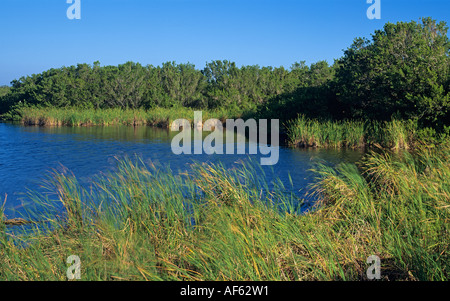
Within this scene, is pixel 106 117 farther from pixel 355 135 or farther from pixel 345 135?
pixel 355 135

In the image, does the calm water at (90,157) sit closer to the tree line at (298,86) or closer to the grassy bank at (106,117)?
the tree line at (298,86)

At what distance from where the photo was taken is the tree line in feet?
70.2

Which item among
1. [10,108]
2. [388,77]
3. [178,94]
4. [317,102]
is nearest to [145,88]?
[178,94]

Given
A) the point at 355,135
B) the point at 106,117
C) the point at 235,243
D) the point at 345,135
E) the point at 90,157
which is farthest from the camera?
the point at 106,117

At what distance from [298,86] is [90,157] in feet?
79.2

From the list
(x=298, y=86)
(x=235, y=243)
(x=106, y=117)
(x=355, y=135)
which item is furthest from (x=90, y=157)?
(x=298, y=86)

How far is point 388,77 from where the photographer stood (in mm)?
22906

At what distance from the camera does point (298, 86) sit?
38750 mm

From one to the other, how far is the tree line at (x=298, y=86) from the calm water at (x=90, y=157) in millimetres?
4612

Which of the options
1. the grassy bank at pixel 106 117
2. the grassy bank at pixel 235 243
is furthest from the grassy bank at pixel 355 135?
the grassy bank at pixel 106 117

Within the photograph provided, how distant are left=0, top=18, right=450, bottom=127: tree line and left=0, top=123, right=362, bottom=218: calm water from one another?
4.61m

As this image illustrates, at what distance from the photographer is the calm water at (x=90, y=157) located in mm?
13984

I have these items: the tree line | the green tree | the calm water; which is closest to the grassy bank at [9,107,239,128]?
the tree line

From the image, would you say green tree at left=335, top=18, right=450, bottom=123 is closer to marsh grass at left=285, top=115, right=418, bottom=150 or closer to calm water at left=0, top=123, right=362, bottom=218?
marsh grass at left=285, top=115, right=418, bottom=150
